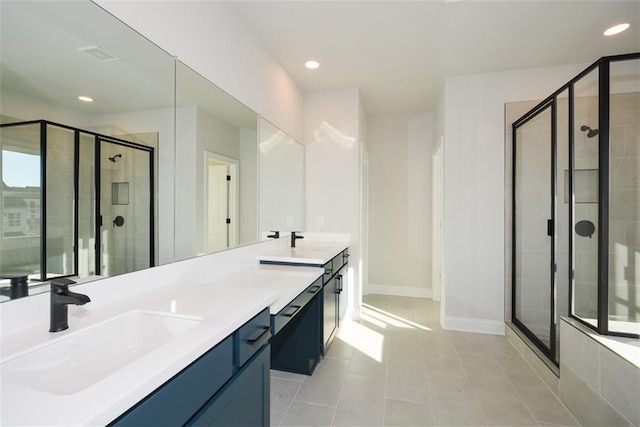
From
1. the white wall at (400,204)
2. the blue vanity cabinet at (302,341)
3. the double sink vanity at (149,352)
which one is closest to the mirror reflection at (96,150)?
the double sink vanity at (149,352)

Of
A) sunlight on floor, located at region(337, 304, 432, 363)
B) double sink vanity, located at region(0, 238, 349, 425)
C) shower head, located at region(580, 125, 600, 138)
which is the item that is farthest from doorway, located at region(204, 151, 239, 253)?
shower head, located at region(580, 125, 600, 138)

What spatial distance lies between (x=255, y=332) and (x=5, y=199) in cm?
88

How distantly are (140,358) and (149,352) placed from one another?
0.11 meters

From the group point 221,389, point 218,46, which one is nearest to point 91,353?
point 221,389

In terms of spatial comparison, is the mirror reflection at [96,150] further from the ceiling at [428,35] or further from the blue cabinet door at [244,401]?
the ceiling at [428,35]

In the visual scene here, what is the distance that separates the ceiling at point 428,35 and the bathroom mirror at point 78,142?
3.89ft

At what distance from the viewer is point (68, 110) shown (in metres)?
1.03

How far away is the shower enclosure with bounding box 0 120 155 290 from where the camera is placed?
872 mm

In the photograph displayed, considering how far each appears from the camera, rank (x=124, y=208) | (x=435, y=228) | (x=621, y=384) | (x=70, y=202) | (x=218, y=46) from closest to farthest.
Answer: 1. (x=70, y=202)
2. (x=124, y=208)
3. (x=621, y=384)
4. (x=218, y=46)
5. (x=435, y=228)

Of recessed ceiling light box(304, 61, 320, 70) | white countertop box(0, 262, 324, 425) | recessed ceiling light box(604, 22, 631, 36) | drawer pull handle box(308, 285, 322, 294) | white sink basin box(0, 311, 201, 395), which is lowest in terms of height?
drawer pull handle box(308, 285, 322, 294)

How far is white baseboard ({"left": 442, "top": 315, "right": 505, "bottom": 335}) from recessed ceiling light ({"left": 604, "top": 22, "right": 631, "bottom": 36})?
2.73 meters

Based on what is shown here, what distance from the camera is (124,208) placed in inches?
49.6

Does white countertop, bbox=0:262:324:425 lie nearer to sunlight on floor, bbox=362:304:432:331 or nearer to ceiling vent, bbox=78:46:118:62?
ceiling vent, bbox=78:46:118:62

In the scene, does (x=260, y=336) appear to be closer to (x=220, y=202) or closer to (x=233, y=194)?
(x=220, y=202)
